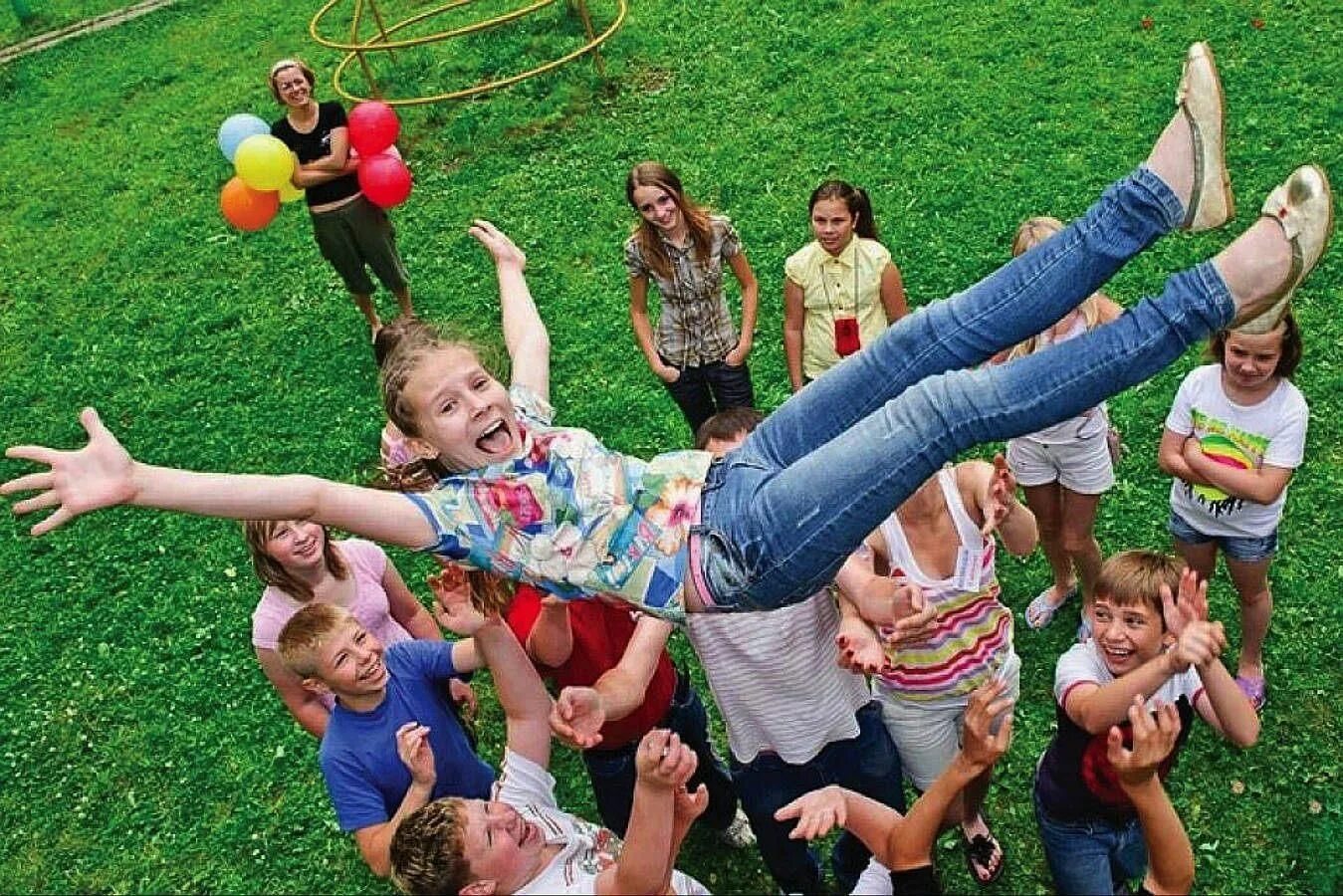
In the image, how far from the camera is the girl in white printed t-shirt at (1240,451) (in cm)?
367

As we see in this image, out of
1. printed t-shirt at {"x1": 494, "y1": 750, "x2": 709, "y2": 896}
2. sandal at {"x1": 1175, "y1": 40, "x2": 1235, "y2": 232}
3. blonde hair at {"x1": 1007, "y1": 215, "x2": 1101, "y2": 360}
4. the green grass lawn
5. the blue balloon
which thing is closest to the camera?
printed t-shirt at {"x1": 494, "y1": 750, "x2": 709, "y2": 896}

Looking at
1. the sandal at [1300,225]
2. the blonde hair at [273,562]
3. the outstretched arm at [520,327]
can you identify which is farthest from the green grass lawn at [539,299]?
the sandal at [1300,225]

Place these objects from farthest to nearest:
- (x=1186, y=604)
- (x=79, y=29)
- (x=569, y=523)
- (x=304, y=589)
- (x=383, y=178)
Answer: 1. (x=79, y=29)
2. (x=383, y=178)
3. (x=304, y=589)
4. (x=569, y=523)
5. (x=1186, y=604)

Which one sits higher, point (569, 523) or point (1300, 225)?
point (1300, 225)

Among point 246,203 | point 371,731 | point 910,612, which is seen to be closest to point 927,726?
point 910,612

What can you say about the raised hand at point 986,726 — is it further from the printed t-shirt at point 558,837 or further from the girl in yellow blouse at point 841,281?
the girl in yellow blouse at point 841,281

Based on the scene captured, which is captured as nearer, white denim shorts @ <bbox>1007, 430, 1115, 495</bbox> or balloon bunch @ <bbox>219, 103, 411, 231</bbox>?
white denim shorts @ <bbox>1007, 430, 1115, 495</bbox>

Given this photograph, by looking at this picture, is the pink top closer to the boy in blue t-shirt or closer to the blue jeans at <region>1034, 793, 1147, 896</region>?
the boy in blue t-shirt

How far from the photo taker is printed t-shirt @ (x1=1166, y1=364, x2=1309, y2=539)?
3.72m

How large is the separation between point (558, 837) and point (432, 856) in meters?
0.41

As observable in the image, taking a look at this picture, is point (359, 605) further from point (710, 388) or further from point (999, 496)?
point (999, 496)

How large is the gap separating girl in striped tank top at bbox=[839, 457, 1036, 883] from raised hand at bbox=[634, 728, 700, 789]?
755 millimetres

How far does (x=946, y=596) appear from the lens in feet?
10.6

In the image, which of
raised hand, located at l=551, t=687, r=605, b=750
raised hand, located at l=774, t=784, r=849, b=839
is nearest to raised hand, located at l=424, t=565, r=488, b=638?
raised hand, located at l=551, t=687, r=605, b=750
